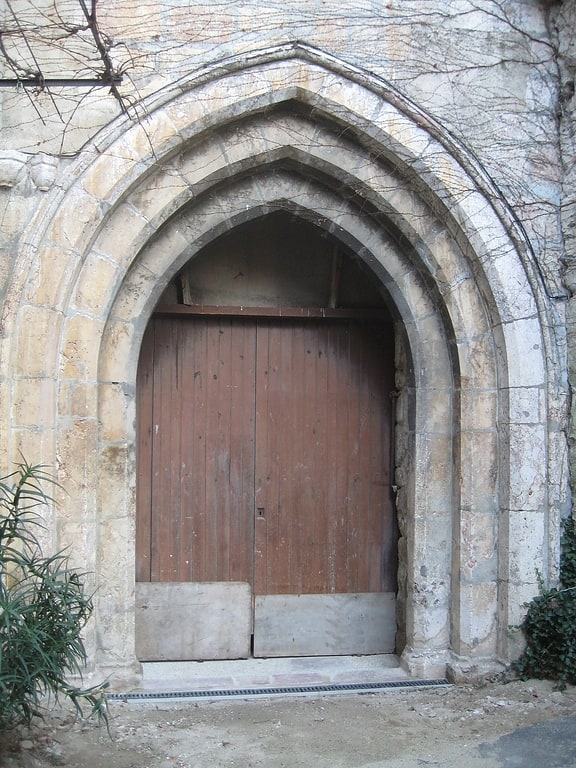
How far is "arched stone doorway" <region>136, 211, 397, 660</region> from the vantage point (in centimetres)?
486

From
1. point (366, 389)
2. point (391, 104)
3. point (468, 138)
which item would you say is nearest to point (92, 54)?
point (391, 104)

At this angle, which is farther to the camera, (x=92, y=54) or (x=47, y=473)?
(x=92, y=54)

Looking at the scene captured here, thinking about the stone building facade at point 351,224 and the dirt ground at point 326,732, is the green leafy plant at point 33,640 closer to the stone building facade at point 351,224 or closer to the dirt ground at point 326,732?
the dirt ground at point 326,732

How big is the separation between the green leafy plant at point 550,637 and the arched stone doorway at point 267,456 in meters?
1.02

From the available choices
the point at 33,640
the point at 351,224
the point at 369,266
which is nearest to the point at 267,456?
the point at 369,266

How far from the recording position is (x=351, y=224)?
4523 millimetres

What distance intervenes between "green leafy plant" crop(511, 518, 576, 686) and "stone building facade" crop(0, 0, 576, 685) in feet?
0.27

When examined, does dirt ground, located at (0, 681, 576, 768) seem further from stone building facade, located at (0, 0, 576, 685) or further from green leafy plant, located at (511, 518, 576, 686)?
stone building facade, located at (0, 0, 576, 685)

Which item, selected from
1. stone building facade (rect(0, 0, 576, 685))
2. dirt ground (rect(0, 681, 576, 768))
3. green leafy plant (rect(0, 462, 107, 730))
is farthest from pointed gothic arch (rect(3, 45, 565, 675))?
green leafy plant (rect(0, 462, 107, 730))

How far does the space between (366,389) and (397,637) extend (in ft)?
5.50

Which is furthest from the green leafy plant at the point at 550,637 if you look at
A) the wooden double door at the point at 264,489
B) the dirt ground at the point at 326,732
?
the wooden double door at the point at 264,489

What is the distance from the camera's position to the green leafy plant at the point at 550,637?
4.14m

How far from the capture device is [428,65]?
4.28 meters

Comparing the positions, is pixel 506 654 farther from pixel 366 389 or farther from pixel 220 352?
pixel 220 352
